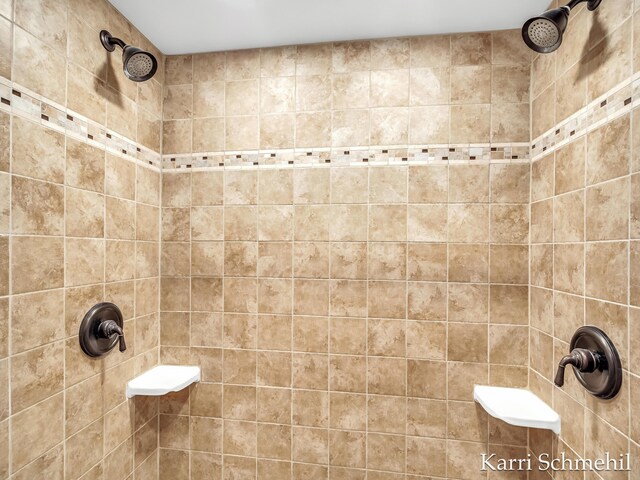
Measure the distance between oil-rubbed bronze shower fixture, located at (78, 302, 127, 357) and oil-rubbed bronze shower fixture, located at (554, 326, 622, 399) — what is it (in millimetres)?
1667

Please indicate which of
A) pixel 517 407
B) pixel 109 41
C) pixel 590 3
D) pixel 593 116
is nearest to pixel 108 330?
pixel 109 41

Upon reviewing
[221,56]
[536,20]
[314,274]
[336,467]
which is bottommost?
[336,467]

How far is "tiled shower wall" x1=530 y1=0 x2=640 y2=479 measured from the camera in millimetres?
960

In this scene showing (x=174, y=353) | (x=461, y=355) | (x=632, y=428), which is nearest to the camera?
(x=632, y=428)

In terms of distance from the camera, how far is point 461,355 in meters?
1.59

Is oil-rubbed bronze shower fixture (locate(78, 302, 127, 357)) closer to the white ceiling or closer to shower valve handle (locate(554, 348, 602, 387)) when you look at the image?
the white ceiling

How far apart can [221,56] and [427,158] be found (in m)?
1.27

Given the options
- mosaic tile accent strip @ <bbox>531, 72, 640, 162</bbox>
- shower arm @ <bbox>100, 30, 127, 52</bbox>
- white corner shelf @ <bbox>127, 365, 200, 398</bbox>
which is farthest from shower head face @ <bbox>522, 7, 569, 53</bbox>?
white corner shelf @ <bbox>127, 365, 200, 398</bbox>

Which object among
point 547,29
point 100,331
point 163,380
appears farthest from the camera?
point 163,380

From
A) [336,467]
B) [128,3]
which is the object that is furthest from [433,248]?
[128,3]

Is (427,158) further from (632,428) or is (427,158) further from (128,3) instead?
(128,3)

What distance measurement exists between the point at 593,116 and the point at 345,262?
→ 44.8 inches

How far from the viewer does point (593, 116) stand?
1140 mm

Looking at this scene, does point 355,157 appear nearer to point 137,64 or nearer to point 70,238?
point 137,64
